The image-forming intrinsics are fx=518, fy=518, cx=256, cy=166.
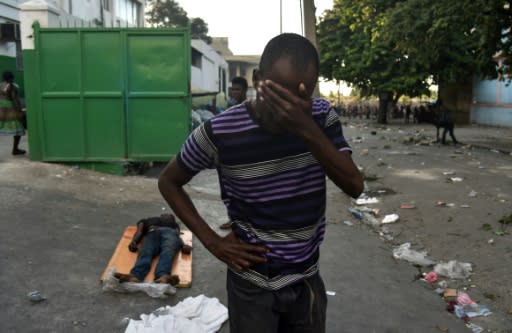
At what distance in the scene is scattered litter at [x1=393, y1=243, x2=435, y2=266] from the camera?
541 centimetres

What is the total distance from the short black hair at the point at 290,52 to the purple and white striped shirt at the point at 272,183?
18 centimetres

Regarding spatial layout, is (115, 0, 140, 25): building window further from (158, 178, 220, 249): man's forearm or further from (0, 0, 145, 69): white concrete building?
(158, 178, 220, 249): man's forearm

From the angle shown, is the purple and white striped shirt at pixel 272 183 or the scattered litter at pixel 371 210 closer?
the purple and white striped shirt at pixel 272 183

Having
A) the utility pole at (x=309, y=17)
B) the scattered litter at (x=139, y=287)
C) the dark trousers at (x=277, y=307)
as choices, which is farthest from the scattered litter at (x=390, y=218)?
the dark trousers at (x=277, y=307)

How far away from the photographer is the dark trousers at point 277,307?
172 cm

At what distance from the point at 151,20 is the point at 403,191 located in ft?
145

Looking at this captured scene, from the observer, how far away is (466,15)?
40.2 ft

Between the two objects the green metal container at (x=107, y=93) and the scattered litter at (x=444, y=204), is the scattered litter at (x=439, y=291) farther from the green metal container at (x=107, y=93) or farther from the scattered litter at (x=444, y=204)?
the green metal container at (x=107, y=93)

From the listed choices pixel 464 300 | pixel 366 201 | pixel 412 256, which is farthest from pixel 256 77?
pixel 366 201

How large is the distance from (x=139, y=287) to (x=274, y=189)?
8.53ft

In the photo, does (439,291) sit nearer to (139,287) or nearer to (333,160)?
(139,287)

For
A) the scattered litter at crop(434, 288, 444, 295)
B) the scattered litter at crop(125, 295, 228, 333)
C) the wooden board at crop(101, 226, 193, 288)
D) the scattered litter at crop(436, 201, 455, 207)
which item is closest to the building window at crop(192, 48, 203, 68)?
the scattered litter at crop(436, 201, 455, 207)

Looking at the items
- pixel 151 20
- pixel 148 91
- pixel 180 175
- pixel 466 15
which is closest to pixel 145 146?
pixel 148 91

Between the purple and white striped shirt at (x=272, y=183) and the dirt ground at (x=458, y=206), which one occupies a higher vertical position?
the purple and white striped shirt at (x=272, y=183)
